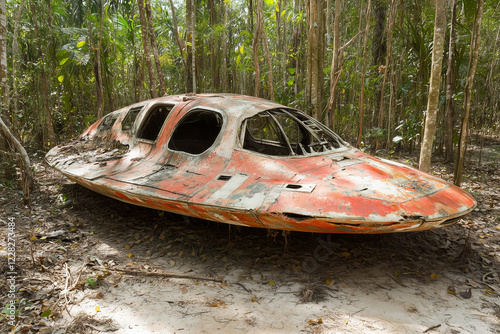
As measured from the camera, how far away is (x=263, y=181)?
3.56m

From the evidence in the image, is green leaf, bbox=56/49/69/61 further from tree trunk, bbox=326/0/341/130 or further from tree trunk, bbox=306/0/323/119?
tree trunk, bbox=326/0/341/130

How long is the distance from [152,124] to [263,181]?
3.34 m

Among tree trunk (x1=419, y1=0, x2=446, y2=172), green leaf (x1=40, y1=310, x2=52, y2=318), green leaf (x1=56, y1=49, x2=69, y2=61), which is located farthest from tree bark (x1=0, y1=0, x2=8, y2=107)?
tree trunk (x1=419, y1=0, x2=446, y2=172)

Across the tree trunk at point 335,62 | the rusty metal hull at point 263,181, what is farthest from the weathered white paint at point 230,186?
the tree trunk at point 335,62

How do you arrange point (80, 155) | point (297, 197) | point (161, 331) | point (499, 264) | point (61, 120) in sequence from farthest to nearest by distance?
point (61, 120) < point (80, 155) < point (499, 264) < point (297, 197) < point (161, 331)

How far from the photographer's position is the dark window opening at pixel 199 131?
6453 mm

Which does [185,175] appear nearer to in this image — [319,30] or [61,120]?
[319,30]

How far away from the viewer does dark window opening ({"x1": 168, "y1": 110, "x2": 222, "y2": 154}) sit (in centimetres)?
645

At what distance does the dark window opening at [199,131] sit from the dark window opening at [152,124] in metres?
0.38

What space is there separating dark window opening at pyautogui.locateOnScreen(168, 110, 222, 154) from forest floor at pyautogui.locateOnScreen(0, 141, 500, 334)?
1922mm

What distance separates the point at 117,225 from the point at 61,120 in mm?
6270

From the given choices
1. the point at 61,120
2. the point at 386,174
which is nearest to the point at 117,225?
the point at 386,174

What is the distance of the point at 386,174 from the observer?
12.1 feet

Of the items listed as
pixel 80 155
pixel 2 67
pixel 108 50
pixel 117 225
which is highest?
pixel 108 50
